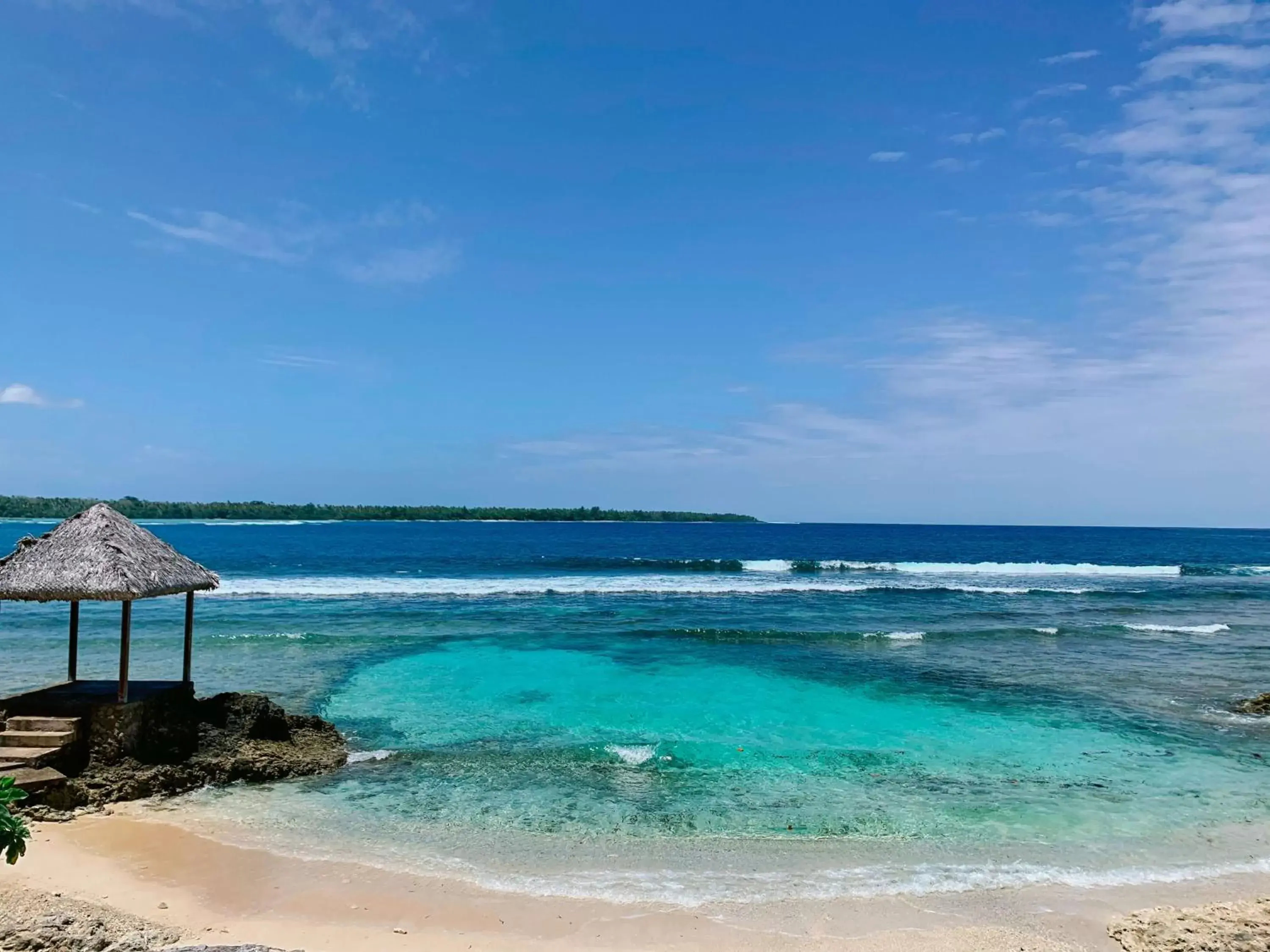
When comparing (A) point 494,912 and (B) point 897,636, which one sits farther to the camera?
(B) point 897,636

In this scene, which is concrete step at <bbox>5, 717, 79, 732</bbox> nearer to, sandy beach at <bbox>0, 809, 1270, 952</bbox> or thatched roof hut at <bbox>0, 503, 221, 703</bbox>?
thatched roof hut at <bbox>0, 503, 221, 703</bbox>

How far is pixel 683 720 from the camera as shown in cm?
1399

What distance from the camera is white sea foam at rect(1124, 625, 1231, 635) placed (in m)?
24.2

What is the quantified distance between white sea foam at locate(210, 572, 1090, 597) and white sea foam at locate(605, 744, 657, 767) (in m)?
20.6

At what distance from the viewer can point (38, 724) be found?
364 inches

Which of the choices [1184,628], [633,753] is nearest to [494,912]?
A: [633,753]

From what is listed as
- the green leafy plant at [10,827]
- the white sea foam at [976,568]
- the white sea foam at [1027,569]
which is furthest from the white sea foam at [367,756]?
the white sea foam at [1027,569]

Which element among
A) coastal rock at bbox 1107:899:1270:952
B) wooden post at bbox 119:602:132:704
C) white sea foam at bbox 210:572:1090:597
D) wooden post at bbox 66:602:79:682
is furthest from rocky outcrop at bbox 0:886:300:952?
white sea foam at bbox 210:572:1090:597

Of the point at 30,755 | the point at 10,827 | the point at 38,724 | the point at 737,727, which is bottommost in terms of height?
the point at 737,727

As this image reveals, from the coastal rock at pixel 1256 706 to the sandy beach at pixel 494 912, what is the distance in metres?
8.39

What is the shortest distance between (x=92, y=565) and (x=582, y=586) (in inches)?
1060

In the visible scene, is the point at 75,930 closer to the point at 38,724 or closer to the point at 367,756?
Answer: the point at 38,724

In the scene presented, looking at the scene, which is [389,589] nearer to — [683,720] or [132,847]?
[683,720]

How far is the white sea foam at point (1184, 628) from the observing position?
2419 centimetres
